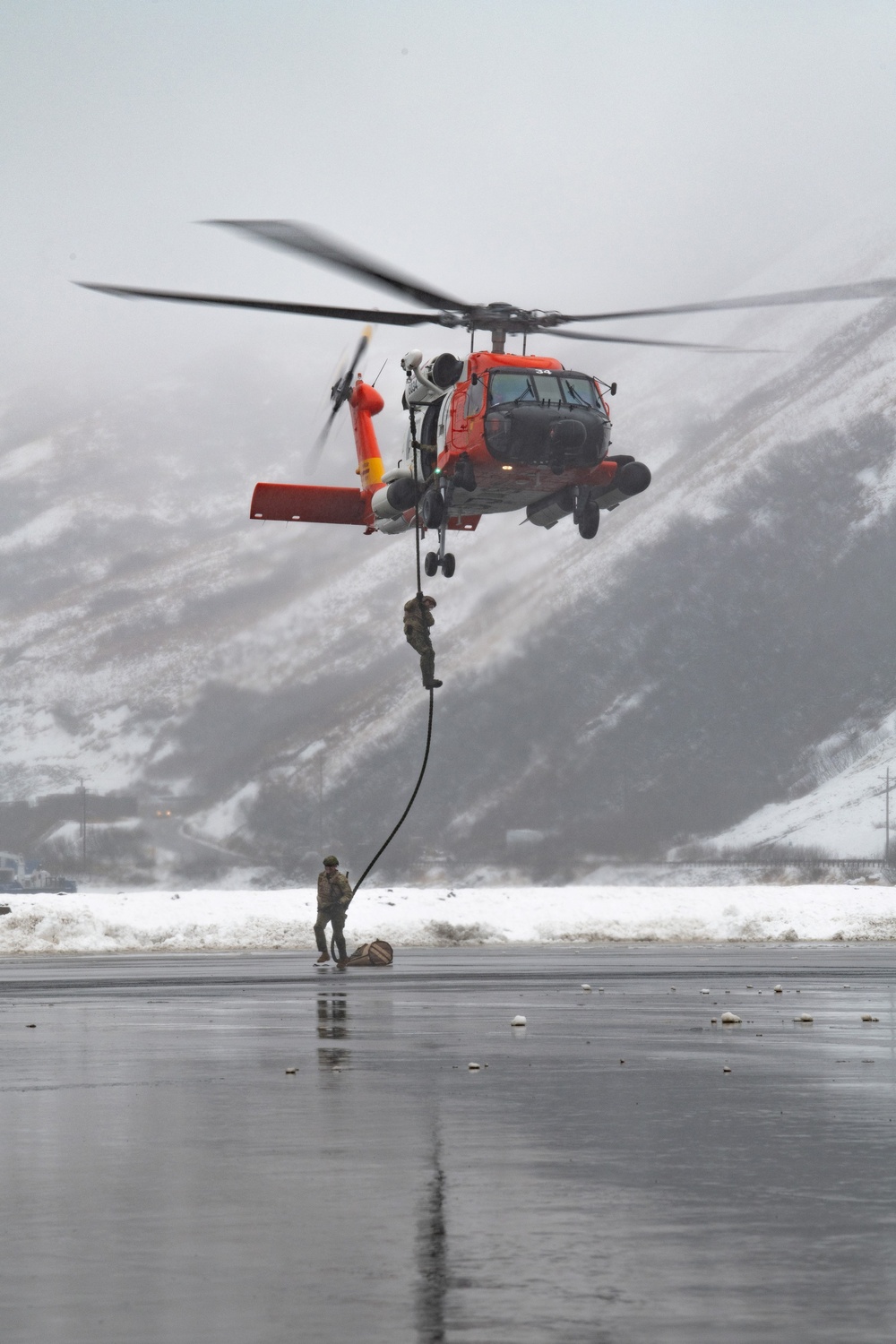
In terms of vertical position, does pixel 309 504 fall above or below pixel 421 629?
above

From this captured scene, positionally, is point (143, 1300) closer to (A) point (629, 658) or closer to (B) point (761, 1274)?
(B) point (761, 1274)

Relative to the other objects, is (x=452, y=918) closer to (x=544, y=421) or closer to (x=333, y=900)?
(x=333, y=900)

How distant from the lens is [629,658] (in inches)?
7849

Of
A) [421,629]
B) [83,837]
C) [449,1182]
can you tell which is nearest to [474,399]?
[421,629]

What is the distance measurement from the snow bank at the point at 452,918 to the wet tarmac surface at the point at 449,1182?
2818 cm

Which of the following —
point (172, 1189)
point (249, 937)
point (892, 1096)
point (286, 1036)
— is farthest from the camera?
point (249, 937)

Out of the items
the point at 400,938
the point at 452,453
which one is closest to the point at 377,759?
the point at 400,938

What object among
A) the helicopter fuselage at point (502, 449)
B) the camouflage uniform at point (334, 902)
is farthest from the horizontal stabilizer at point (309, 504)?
the camouflage uniform at point (334, 902)

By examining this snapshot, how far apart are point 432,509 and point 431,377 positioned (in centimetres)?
217

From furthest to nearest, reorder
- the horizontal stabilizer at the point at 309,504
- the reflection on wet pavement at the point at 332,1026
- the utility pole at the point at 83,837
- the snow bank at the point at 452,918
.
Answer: the utility pole at the point at 83,837 < the snow bank at the point at 452,918 < the horizontal stabilizer at the point at 309,504 < the reflection on wet pavement at the point at 332,1026

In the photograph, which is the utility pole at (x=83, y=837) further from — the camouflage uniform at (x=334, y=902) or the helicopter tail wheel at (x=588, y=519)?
the helicopter tail wheel at (x=588, y=519)

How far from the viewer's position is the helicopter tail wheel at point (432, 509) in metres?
27.2

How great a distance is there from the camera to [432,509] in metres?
27.4

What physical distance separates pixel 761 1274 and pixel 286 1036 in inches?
420
